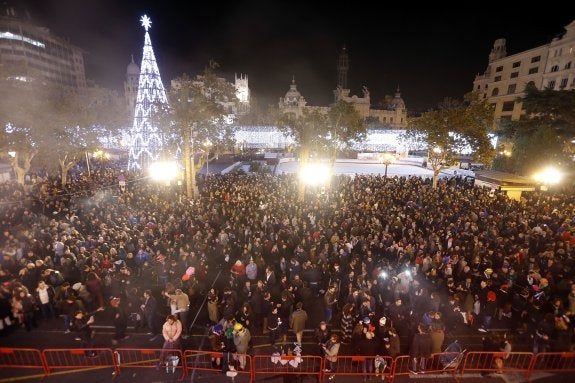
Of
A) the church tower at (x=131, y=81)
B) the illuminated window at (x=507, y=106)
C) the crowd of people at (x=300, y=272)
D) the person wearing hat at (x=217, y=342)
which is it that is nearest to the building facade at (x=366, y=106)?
the illuminated window at (x=507, y=106)

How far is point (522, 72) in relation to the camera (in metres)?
50.0

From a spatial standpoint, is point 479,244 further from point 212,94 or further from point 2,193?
point 2,193

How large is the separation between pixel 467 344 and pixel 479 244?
449 centimetres

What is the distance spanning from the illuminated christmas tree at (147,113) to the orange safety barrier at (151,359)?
60.5 feet

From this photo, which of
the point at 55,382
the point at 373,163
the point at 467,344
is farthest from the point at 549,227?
the point at 373,163

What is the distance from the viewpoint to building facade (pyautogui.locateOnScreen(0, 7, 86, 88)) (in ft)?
207

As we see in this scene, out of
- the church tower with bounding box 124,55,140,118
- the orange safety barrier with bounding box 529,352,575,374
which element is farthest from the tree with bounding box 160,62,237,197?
the church tower with bounding box 124,55,140,118

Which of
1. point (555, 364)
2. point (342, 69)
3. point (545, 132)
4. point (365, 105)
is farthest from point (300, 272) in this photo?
point (342, 69)

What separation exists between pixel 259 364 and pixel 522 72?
6402 cm

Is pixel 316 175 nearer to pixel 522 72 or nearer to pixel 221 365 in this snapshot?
pixel 221 365

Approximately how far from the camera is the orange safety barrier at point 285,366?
250 inches

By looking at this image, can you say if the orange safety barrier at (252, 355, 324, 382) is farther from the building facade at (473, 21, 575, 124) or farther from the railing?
the building facade at (473, 21, 575, 124)

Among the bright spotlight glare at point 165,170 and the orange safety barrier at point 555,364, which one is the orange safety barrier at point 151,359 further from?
the bright spotlight glare at point 165,170

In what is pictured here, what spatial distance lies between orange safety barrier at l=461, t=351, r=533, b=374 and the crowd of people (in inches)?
11.2
